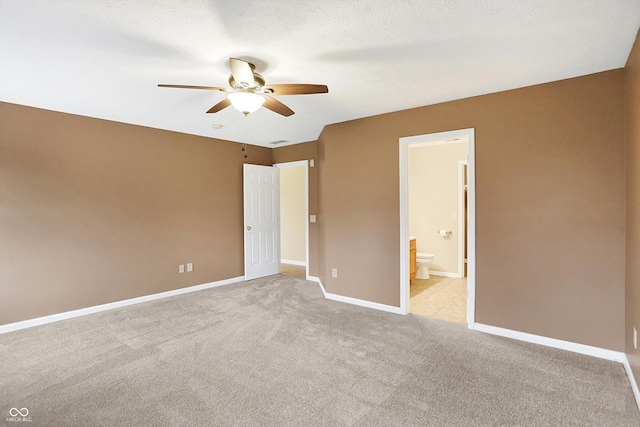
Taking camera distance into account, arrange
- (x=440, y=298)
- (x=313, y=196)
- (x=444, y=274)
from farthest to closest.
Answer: (x=444, y=274) < (x=313, y=196) < (x=440, y=298)

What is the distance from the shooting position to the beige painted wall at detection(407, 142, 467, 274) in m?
5.69

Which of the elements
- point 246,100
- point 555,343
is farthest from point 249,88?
point 555,343

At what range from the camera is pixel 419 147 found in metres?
5.92

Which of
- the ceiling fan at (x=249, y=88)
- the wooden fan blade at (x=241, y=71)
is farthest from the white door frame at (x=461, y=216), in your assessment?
the wooden fan blade at (x=241, y=71)

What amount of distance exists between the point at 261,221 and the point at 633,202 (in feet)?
15.9

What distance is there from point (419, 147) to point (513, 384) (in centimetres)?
448

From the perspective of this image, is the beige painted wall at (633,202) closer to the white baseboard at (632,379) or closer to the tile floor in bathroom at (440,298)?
the white baseboard at (632,379)

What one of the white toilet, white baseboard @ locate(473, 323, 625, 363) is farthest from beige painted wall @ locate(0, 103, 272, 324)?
white baseboard @ locate(473, 323, 625, 363)

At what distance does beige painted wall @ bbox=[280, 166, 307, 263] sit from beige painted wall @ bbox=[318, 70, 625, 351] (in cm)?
373

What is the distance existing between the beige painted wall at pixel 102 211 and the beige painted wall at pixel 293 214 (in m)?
2.11

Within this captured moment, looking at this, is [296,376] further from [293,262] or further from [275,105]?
[293,262]

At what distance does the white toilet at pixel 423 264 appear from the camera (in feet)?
18.1

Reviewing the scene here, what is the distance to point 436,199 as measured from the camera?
232 inches

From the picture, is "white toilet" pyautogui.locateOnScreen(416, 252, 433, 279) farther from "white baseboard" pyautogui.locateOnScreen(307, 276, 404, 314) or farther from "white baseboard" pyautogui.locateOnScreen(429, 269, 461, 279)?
"white baseboard" pyautogui.locateOnScreen(307, 276, 404, 314)
